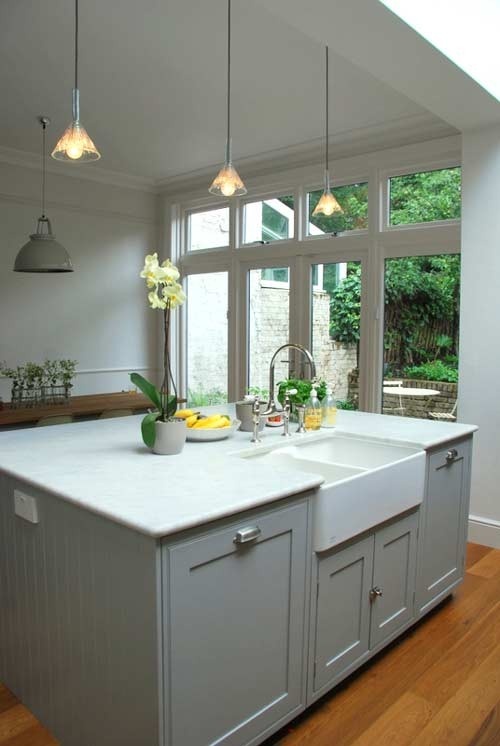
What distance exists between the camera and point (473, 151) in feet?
11.5

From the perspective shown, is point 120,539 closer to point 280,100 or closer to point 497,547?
point 497,547

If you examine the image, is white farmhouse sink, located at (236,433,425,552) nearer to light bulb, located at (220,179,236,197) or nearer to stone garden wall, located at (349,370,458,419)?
light bulb, located at (220,179,236,197)

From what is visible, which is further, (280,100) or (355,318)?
(355,318)

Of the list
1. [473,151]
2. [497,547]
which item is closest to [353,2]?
[473,151]

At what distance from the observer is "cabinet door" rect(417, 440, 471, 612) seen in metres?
2.54

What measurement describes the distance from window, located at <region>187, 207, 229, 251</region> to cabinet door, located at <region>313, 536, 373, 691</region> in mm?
4561

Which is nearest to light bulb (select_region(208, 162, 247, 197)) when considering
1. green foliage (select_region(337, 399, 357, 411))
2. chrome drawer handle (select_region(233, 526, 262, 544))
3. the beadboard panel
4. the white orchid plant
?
the white orchid plant

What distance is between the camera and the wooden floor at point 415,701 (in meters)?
1.92

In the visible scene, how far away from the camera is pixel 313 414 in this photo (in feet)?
9.08

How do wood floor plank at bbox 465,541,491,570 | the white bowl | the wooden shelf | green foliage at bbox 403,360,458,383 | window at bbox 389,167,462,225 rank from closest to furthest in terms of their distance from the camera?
the white bowl
wood floor plank at bbox 465,541,491,570
the wooden shelf
window at bbox 389,167,462,225
green foliage at bbox 403,360,458,383

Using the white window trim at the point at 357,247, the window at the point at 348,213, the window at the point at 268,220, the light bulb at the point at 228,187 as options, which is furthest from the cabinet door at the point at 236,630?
the window at the point at 268,220

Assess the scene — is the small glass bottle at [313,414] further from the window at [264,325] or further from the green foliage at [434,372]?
the window at [264,325]

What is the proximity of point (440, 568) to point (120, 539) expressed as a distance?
1.73 m

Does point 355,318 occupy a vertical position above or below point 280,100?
below
